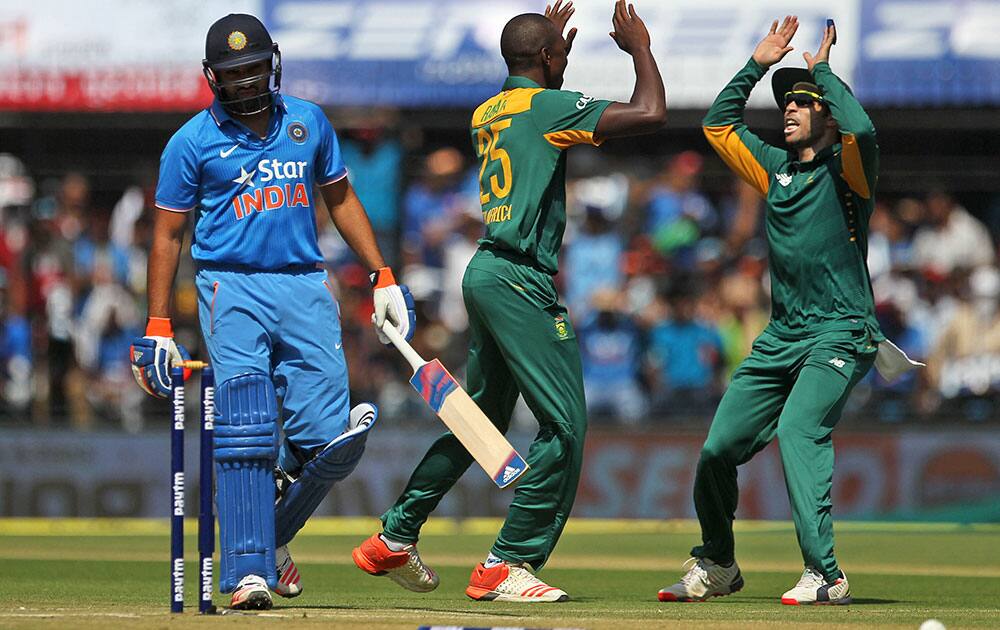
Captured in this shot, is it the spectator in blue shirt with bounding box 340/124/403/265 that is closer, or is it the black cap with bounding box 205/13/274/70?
the black cap with bounding box 205/13/274/70

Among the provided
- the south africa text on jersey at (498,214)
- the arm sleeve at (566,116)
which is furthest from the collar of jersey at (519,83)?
the south africa text on jersey at (498,214)

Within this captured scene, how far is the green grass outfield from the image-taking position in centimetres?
670

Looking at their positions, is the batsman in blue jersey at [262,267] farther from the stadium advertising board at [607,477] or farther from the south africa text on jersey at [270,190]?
the stadium advertising board at [607,477]

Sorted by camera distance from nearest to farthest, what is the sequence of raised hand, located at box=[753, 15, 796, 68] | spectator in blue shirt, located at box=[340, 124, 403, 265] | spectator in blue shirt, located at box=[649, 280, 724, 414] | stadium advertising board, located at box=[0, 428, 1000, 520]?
raised hand, located at box=[753, 15, 796, 68] → stadium advertising board, located at box=[0, 428, 1000, 520] → spectator in blue shirt, located at box=[649, 280, 724, 414] → spectator in blue shirt, located at box=[340, 124, 403, 265]

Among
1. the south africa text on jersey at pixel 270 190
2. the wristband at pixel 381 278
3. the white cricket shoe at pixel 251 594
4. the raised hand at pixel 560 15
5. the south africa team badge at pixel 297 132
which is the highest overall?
the raised hand at pixel 560 15

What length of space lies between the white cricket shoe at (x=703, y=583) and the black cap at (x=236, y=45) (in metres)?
3.13

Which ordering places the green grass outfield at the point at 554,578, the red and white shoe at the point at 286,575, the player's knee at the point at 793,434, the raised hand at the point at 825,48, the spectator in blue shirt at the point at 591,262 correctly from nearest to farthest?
the green grass outfield at the point at 554,578, the red and white shoe at the point at 286,575, the player's knee at the point at 793,434, the raised hand at the point at 825,48, the spectator in blue shirt at the point at 591,262

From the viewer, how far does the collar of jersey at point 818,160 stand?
8.42m

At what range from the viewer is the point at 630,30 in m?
7.65

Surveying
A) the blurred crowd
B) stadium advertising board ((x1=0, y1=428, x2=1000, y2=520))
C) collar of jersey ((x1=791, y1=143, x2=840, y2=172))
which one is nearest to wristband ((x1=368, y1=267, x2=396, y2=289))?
collar of jersey ((x1=791, y1=143, x2=840, y2=172))

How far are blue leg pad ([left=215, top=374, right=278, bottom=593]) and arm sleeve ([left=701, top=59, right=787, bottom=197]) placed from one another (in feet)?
9.85

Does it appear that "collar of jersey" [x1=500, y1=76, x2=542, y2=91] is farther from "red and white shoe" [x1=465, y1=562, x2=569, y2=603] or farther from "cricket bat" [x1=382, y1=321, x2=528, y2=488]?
"red and white shoe" [x1=465, y1=562, x2=569, y2=603]

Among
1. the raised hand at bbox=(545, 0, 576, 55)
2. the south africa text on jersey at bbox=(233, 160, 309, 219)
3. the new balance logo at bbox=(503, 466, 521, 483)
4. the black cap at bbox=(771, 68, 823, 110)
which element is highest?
the raised hand at bbox=(545, 0, 576, 55)

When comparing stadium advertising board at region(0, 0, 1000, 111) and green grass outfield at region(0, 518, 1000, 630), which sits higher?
stadium advertising board at region(0, 0, 1000, 111)
